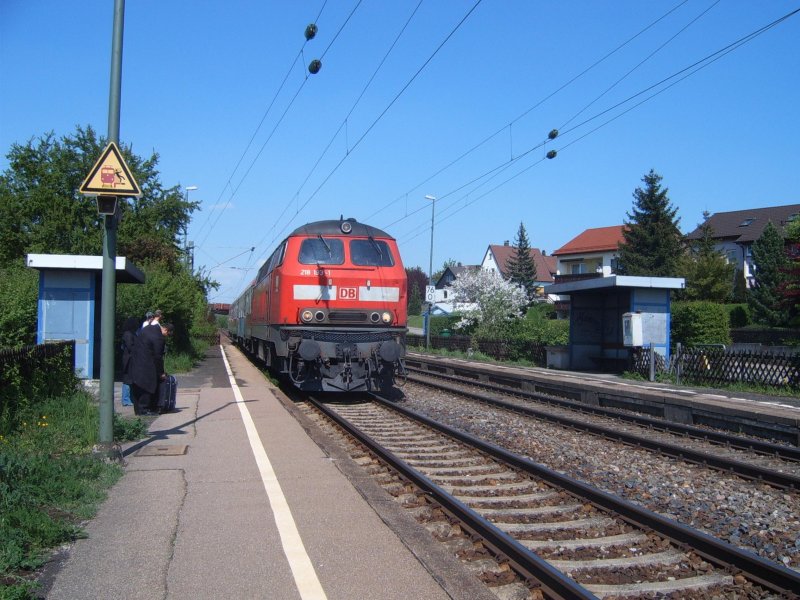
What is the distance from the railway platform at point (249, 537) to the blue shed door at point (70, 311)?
23.5ft

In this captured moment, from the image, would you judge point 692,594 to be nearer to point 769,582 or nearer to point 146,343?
point 769,582

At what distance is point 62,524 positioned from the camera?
514 centimetres

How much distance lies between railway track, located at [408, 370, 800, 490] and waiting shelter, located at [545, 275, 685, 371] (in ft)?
17.5

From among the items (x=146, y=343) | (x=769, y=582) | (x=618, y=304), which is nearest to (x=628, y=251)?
(x=618, y=304)

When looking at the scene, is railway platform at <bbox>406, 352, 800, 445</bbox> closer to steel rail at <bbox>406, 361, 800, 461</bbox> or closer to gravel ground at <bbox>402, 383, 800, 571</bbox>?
steel rail at <bbox>406, 361, 800, 461</bbox>

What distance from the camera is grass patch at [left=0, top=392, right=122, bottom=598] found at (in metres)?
4.42

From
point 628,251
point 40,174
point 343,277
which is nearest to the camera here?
point 343,277

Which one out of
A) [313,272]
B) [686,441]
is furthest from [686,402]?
[313,272]

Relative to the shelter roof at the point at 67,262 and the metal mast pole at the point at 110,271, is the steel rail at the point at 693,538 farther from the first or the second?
the shelter roof at the point at 67,262

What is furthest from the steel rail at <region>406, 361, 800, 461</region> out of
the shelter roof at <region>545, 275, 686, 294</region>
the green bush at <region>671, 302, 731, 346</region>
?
the green bush at <region>671, 302, 731, 346</region>

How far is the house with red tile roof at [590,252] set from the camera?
223 feet

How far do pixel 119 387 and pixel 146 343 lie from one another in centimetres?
513

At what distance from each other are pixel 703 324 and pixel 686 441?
18608 millimetres

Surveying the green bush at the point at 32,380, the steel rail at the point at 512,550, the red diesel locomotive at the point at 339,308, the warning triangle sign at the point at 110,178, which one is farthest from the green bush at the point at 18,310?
the steel rail at the point at 512,550
